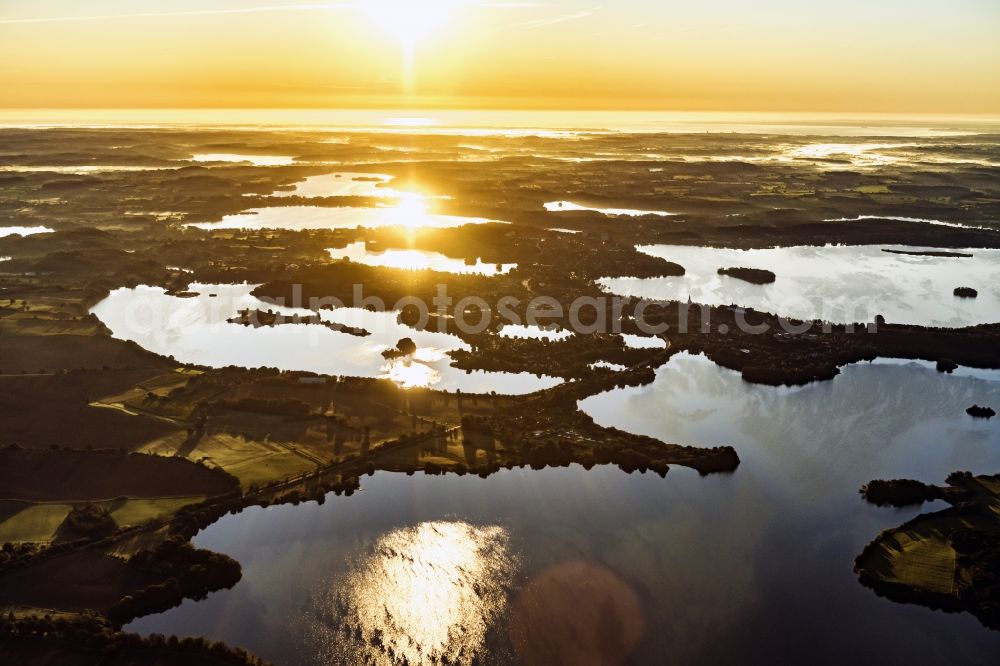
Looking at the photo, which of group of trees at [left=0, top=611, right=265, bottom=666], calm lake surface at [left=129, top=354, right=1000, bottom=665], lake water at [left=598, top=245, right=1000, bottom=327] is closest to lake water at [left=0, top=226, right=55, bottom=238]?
lake water at [left=598, top=245, right=1000, bottom=327]

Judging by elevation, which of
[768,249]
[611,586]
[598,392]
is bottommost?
[611,586]

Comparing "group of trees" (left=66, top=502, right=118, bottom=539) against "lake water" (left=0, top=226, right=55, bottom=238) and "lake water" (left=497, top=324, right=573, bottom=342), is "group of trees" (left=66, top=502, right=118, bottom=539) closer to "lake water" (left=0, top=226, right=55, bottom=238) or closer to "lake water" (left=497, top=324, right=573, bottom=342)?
"lake water" (left=497, top=324, right=573, bottom=342)

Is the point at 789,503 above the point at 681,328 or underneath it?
underneath

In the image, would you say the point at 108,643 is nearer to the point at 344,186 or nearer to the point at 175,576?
the point at 175,576

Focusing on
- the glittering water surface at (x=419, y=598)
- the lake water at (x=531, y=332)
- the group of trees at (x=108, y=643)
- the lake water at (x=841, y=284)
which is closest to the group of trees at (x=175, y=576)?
the group of trees at (x=108, y=643)

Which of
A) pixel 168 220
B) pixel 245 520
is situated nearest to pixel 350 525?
pixel 245 520

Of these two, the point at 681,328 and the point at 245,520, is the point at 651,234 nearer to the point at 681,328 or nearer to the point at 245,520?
the point at 681,328
